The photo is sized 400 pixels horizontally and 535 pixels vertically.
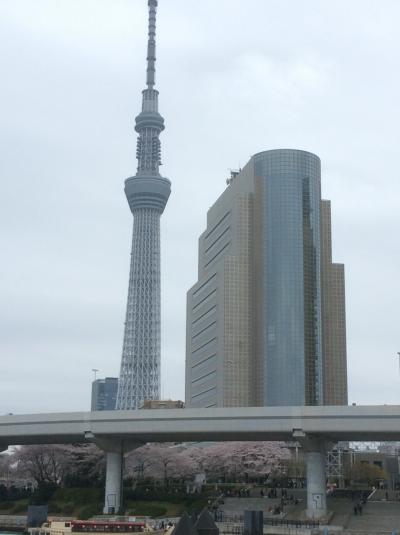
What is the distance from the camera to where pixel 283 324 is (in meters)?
148

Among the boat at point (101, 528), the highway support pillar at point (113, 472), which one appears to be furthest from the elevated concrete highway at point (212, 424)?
the boat at point (101, 528)

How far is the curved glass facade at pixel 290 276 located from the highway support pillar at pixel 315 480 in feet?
268

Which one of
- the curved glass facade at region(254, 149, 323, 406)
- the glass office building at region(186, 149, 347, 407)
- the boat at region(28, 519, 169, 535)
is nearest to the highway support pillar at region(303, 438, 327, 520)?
the boat at region(28, 519, 169, 535)

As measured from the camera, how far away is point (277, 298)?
491 feet

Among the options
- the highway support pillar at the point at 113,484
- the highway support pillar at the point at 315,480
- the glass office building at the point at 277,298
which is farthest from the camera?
the glass office building at the point at 277,298

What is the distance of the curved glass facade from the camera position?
14675cm

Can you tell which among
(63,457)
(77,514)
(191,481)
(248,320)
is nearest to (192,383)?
(248,320)

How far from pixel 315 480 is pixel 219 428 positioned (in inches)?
334

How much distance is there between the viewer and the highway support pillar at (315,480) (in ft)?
200

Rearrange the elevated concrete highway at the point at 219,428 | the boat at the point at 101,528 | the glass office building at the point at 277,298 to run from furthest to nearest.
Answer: the glass office building at the point at 277,298, the elevated concrete highway at the point at 219,428, the boat at the point at 101,528

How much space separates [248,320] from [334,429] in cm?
9355

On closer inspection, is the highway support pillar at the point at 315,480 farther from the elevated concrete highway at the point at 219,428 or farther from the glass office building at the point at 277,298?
the glass office building at the point at 277,298

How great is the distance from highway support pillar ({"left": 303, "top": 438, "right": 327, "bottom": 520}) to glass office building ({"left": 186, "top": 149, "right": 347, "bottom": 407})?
81963mm

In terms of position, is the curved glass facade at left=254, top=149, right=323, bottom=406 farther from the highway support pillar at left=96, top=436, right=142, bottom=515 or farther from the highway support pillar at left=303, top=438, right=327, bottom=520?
→ the highway support pillar at left=303, top=438, right=327, bottom=520
